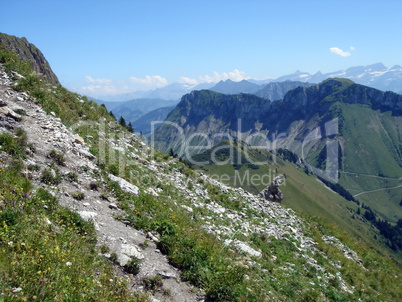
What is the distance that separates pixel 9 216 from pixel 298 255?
1616cm

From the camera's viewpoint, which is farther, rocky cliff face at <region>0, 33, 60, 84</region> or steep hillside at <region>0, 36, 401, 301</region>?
rocky cliff face at <region>0, 33, 60, 84</region>

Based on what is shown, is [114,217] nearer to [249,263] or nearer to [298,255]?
[249,263]

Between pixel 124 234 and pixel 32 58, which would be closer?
pixel 124 234

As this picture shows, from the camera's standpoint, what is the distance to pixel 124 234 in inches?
398

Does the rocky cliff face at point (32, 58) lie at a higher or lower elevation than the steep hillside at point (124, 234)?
higher

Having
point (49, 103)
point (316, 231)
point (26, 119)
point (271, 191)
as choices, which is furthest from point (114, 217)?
point (271, 191)

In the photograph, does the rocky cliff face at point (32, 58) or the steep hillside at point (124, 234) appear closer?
the steep hillside at point (124, 234)

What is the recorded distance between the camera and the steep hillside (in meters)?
6.71

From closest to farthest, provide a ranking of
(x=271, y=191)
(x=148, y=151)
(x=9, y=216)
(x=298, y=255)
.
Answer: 1. (x=9, y=216)
2. (x=298, y=255)
3. (x=148, y=151)
4. (x=271, y=191)

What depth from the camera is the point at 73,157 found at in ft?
44.8

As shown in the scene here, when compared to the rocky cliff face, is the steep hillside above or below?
below

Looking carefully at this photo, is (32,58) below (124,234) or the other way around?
the other way around

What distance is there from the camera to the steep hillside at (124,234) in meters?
6.71

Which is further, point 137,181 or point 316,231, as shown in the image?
point 316,231
